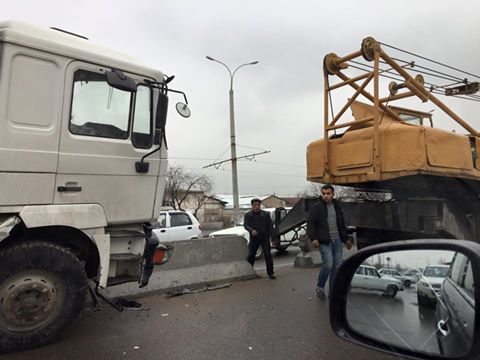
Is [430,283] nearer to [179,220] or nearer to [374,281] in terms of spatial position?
[374,281]

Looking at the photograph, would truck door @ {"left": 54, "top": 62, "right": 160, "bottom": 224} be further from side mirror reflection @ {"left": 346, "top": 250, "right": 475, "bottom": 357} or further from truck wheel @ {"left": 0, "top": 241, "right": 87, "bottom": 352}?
side mirror reflection @ {"left": 346, "top": 250, "right": 475, "bottom": 357}

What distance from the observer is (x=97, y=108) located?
452 cm

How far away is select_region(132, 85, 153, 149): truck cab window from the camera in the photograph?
4773mm

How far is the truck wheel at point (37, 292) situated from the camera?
3.92 metres

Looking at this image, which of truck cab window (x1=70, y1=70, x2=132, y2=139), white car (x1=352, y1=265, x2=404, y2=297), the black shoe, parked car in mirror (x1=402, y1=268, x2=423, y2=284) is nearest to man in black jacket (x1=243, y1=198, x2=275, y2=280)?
the black shoe

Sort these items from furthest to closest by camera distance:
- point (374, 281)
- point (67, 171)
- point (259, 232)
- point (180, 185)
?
point (180, 185) → point (259, 232) → point (67, 171) → point (374, 281)

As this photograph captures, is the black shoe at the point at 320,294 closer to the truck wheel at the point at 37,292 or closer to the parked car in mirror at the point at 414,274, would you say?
the truck wheel at the point at 37,292

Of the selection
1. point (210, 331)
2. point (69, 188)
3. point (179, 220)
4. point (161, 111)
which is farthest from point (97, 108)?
point (179, 220)

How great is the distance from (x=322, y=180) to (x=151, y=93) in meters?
3.07

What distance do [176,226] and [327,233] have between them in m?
7.49

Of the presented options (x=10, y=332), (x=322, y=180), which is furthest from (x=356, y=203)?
(x=10, y=332)

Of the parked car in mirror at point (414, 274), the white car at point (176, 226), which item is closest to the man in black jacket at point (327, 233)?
the parked car in mirror at point (414, 274)

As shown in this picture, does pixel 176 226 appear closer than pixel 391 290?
No

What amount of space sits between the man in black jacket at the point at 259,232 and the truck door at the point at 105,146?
331 cm
